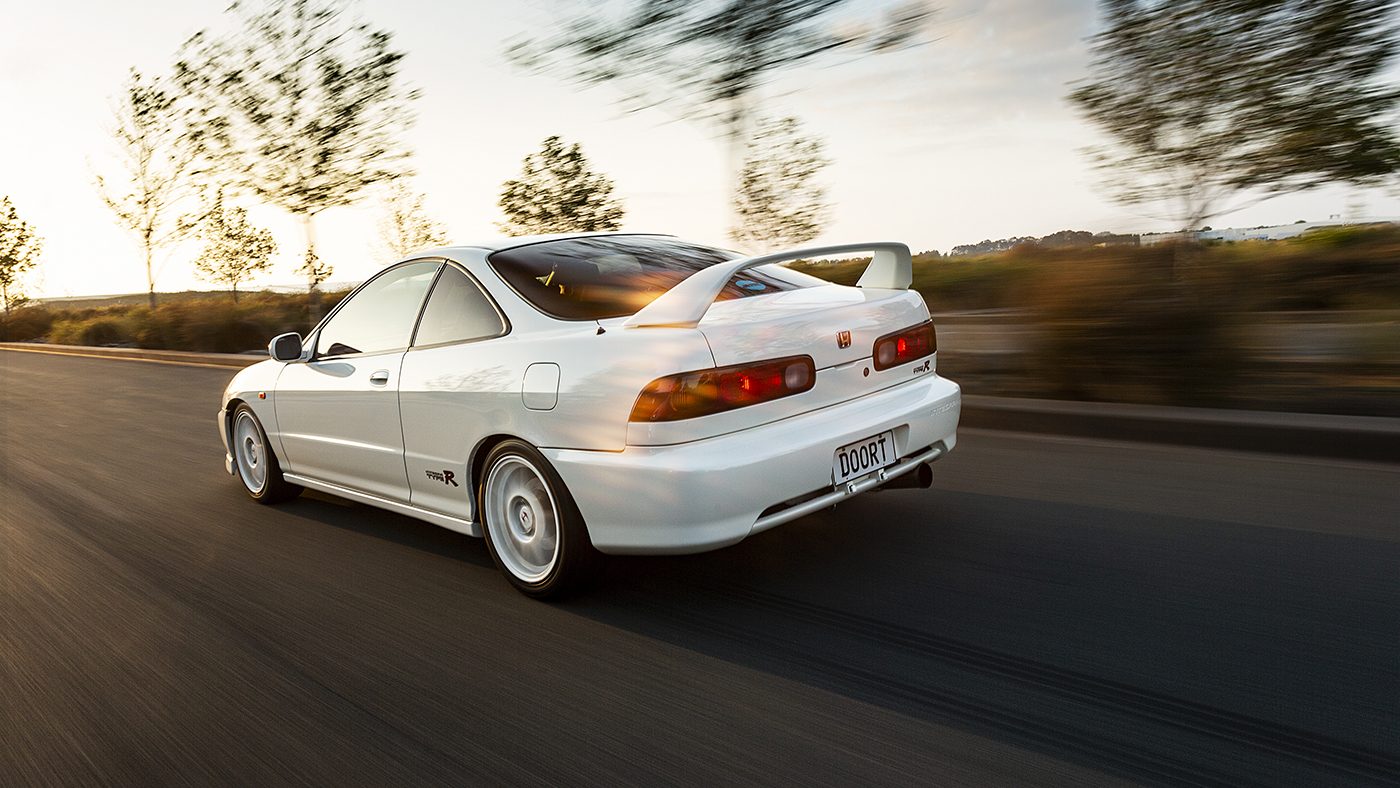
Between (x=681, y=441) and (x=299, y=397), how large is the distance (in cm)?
279

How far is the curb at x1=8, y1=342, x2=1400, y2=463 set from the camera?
5.54 meters

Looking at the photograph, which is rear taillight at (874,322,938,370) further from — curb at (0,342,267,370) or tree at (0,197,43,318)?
tree at (0,197,43,318)

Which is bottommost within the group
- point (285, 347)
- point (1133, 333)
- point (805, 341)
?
point (1133, 333)

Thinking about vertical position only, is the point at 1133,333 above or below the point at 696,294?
below

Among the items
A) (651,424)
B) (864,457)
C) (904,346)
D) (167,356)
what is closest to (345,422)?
(651,424)

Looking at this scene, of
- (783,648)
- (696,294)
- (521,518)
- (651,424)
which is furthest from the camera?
(521,518)

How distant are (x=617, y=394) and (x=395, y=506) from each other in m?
1.75

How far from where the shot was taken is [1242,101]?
8.38 meters

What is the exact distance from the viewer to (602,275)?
13.8 feet

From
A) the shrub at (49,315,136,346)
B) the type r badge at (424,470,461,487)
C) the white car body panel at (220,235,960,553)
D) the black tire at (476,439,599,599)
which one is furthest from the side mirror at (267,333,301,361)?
the shrub at (49,315,136,346)

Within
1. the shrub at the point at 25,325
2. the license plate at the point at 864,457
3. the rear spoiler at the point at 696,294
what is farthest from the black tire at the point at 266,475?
the shrub at the point at 25,325

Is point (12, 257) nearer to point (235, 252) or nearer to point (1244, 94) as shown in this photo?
point (235, 252)

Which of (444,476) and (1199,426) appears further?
(1199,426)

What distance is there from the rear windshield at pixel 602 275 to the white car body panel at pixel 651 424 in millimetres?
78
